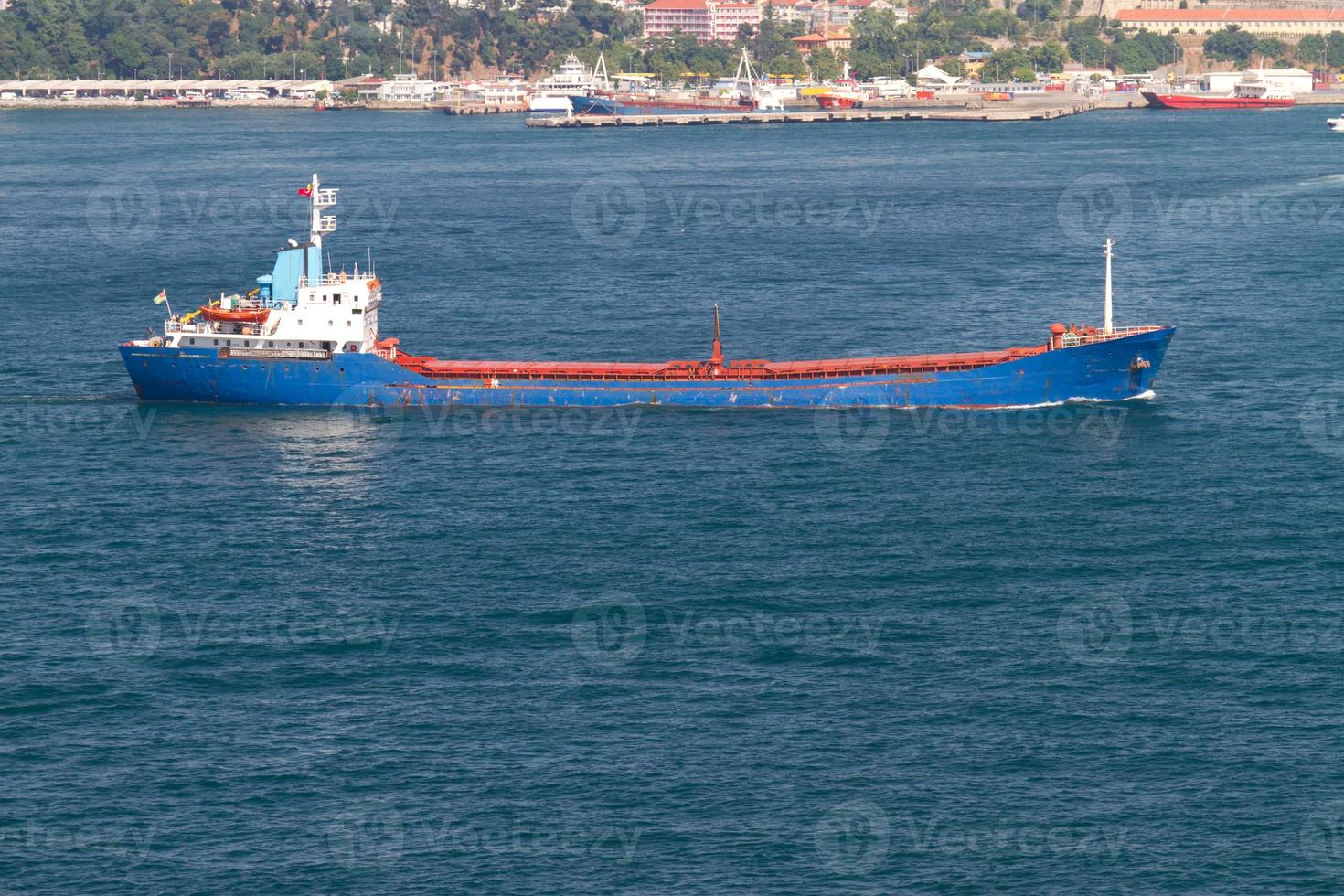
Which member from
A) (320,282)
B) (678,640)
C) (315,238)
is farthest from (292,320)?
(678,640)

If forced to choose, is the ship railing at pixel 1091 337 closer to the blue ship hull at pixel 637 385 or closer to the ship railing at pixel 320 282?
the blue ship hull at pixel 637 385

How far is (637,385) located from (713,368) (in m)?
4.82

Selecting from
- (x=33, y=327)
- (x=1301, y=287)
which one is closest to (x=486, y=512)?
(x=33, y=327)

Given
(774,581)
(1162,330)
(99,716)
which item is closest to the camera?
(99,716)

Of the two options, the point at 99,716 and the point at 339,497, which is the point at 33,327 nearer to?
the point at 339,497

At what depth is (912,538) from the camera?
88.5m

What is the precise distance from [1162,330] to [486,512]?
43330mm

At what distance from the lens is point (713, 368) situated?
4456 inches

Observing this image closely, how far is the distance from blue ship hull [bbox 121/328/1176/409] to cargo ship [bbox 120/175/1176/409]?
0.26 feet

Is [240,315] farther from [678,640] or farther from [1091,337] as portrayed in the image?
[1091,337]

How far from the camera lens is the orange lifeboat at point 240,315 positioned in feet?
372

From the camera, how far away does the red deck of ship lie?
113 m

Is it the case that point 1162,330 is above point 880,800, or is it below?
above

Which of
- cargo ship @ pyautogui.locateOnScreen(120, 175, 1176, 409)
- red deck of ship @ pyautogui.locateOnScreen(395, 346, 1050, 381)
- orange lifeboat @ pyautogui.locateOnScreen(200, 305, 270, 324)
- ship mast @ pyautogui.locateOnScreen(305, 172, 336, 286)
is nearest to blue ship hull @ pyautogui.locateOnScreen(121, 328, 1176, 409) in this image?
cargo ship @ pyautogui.locateOnScreen(120, 175, 1176, 409)
